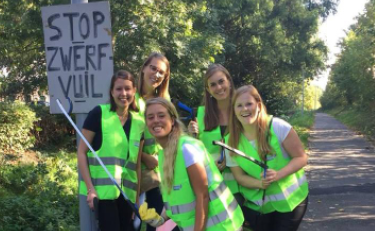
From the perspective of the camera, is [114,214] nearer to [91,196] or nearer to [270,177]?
[91,196]

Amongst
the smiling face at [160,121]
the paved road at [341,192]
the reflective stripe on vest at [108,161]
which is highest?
the smiling face at [160,121]

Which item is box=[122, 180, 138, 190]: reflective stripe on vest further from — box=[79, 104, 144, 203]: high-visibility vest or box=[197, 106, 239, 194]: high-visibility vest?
box=[197, 106, 239, 194]: high-visibility vest

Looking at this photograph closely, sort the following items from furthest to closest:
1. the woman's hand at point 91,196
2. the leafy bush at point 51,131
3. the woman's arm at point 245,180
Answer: the leafy bush at point 51,131, the woman's hand at point 91,196, the woman's arm at point 245,180

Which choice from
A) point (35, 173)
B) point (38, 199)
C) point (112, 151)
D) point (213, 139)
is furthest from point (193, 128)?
point (35, 173)

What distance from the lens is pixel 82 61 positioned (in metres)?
3.36

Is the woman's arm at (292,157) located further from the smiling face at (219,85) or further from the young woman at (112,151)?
the young woman at (112,151)

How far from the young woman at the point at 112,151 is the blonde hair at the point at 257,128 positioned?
65 centimetres

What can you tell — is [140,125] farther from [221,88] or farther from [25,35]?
[25,35]

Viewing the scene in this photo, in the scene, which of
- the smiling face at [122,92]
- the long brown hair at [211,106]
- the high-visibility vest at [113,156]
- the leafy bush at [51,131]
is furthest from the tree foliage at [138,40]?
the high-visibility vest at [113,156]

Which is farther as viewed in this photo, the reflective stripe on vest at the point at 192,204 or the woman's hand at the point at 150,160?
the woman's hand at the point at 150,160

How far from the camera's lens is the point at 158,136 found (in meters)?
2.70

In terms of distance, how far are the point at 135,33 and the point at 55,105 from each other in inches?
215

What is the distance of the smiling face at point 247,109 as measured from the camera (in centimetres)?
298

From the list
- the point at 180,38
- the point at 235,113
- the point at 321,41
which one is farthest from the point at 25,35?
the point at 321,41
